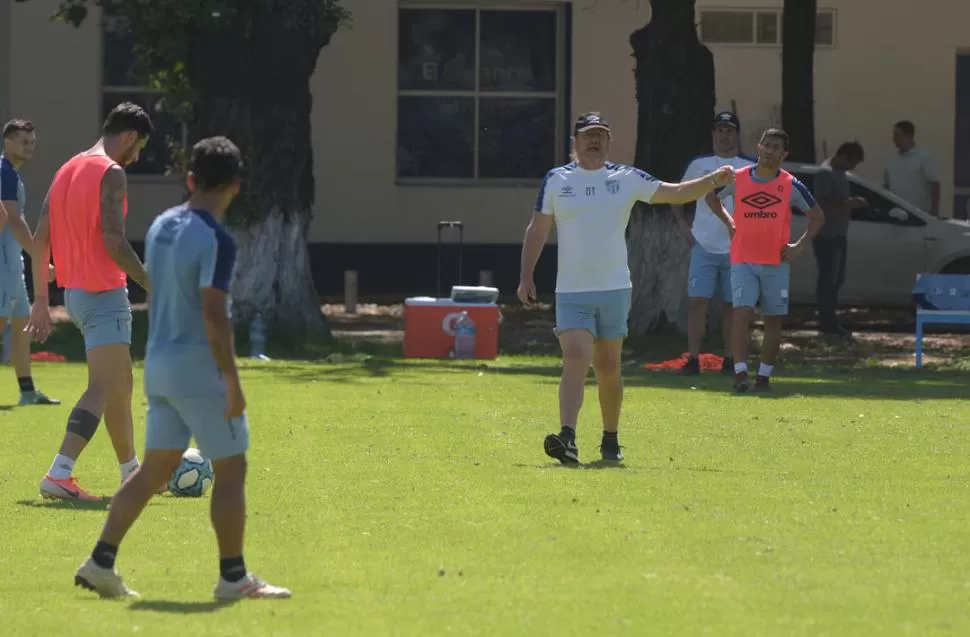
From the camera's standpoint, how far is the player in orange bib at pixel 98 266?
9953mm

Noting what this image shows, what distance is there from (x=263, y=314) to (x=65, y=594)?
1408 cm

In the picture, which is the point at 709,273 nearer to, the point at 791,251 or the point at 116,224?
the point at 791,251

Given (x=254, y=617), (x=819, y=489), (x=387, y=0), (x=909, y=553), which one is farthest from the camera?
(x=387, y=0)

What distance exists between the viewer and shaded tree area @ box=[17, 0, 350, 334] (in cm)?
2162

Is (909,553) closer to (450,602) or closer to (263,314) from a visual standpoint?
(450,602)

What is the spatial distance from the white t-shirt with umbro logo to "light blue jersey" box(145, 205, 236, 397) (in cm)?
452

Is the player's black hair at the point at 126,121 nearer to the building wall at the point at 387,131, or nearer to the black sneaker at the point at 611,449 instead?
the black sneaker at the point at 611,449

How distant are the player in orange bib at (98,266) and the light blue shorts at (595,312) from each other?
9.07ft

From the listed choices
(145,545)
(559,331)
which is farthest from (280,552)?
(559,331)

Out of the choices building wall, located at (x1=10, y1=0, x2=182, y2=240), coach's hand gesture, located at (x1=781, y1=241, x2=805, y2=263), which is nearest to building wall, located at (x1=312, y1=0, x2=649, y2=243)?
building wall, located at (x1=10, y1=0, x2=182, y2=240)

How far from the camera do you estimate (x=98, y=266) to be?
1020 centimetres

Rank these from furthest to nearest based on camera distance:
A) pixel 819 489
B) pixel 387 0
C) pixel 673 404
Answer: pixel 387 0 < pixel 673 404 < pixel 819 489

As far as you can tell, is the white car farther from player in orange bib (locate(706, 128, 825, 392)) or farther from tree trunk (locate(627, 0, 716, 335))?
player in orange bib (locate(706, 128, 825, 392))

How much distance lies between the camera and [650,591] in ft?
25.4
